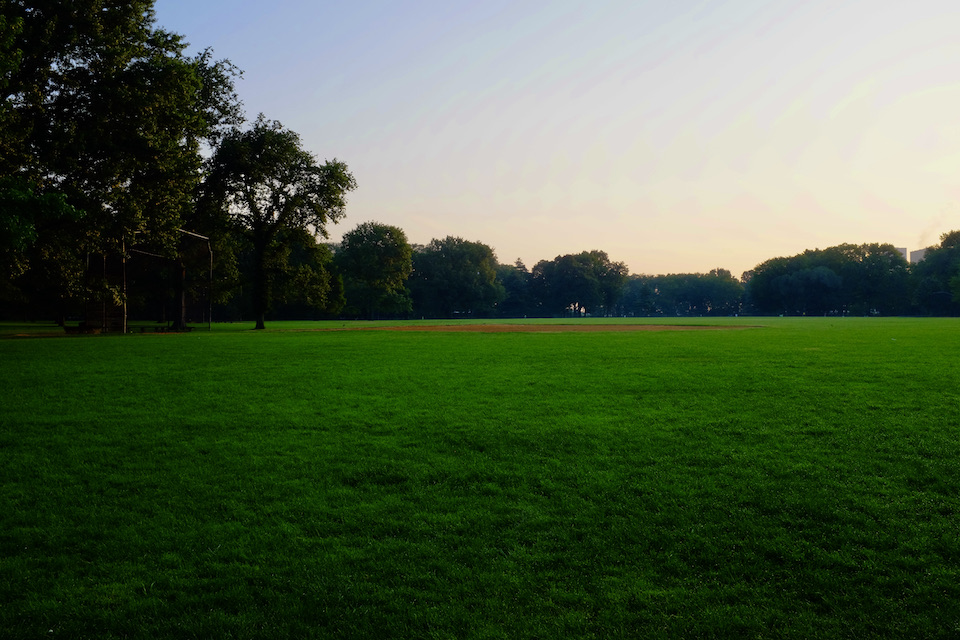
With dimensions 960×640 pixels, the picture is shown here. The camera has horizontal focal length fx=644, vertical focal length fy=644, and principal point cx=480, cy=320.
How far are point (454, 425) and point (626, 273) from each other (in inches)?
5773

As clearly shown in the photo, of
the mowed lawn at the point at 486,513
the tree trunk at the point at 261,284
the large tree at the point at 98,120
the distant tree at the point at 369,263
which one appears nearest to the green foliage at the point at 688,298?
the distant tree at the point at 369,263

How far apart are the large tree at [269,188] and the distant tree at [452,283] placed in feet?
235

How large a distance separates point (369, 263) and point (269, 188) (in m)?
53.3

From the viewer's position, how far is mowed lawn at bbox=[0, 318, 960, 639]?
4.81 m

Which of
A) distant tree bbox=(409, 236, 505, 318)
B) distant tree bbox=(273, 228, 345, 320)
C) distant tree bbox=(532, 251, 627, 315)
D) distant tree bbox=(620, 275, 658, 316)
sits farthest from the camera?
distant tree bbox=(620, 275, 658, 316)

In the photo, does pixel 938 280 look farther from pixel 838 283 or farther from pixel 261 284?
pixel 261 284

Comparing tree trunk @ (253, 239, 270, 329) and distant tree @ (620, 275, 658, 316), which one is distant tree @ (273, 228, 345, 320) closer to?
tree trunk @ (253, 239, 270, 329)

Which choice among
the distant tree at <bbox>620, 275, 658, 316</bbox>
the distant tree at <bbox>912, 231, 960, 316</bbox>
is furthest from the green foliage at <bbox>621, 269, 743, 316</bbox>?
the distant tree at <bbox>912, 231, 960, 316</bbox>

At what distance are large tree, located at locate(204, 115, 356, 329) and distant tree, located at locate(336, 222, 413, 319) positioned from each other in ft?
158

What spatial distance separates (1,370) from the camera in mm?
16125

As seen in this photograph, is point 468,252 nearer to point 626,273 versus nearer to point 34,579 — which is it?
point 626,273

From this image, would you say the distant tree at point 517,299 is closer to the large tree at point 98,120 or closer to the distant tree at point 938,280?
the distant tree at point 938,280

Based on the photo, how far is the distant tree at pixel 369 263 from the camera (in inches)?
3989

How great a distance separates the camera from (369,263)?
101812mm
